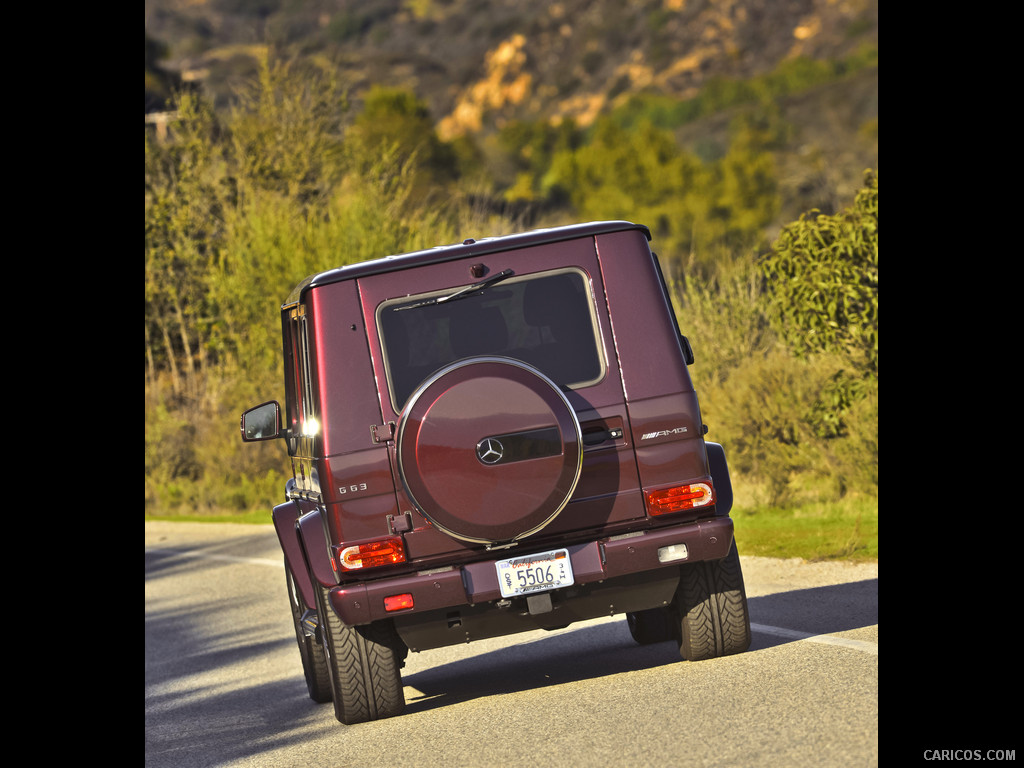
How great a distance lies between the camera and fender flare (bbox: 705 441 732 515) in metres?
7.74

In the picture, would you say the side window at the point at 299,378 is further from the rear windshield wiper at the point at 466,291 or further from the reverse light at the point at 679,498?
the reverse light at the point at 679,498

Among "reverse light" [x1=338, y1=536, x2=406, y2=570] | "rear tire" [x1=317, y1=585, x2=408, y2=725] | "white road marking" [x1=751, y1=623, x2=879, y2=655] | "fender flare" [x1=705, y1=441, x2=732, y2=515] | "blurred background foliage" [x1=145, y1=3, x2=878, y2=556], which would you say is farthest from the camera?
"blurred background foliage" [x1=145, y1=3, x2=878, y2=556]

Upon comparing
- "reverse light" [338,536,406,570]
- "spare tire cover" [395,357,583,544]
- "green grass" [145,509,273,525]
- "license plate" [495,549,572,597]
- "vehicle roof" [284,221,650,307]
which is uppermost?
"vehicle roof" [284,221,650,307]

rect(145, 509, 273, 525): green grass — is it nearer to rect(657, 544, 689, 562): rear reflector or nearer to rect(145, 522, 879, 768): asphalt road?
rect(145, 522, 879, 768): asphalt road

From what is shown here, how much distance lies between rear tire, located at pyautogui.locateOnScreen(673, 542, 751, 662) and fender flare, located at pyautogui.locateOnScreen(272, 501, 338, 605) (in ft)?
6.19

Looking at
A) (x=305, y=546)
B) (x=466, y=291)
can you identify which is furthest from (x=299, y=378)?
(x=466, y=291)

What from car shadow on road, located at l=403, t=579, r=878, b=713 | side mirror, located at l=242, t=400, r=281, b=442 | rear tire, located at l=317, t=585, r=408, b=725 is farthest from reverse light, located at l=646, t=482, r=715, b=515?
side mirror, located at l=242, t=400, r=281, b=442

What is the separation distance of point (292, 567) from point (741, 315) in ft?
49.7

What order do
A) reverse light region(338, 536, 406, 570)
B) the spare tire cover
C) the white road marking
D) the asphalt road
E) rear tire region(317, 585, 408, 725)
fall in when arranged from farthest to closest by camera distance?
the white road marking
rear tire region(317, 585, 408, 725)
reverse light region(338, 536, 406, 570)
the spare tire cover
the asphalt road

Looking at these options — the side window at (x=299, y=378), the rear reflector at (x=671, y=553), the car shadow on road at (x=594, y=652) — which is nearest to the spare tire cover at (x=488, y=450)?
the rear reflector at (x=671, y=553)

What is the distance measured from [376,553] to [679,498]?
154cm

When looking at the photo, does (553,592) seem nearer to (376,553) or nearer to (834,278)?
(376,553)
